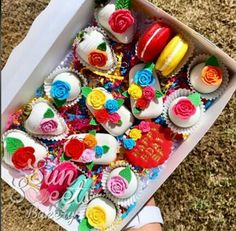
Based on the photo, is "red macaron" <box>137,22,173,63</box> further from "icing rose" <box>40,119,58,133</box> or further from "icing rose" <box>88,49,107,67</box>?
"icing rose" <box>40,119,58,133</box>

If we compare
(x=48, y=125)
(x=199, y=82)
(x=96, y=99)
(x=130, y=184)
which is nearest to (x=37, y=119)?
(x=48, y=125)

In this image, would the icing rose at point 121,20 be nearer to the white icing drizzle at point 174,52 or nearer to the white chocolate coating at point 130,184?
the white icing drizzle at point 174,52

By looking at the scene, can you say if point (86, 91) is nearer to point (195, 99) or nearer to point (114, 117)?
point (114, 117)

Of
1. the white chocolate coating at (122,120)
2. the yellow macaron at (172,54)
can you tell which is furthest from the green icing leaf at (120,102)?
the yellow macaron at (172,54)

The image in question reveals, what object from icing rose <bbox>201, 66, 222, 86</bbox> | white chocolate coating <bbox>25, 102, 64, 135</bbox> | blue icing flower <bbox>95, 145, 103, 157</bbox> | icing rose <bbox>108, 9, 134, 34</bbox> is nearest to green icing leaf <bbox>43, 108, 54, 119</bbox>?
white chocolate coating <bbox>25, 102, 64, 135</bbox>

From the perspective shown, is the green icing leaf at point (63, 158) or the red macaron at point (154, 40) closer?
the red macaron at point (154, 40)

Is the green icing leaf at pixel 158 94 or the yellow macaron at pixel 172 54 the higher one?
the yellow macaron at pixel 172 54

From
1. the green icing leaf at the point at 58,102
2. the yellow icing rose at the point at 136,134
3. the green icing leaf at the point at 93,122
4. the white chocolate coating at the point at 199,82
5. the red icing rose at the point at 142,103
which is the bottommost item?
the green icing leaf at the point at 58,102
